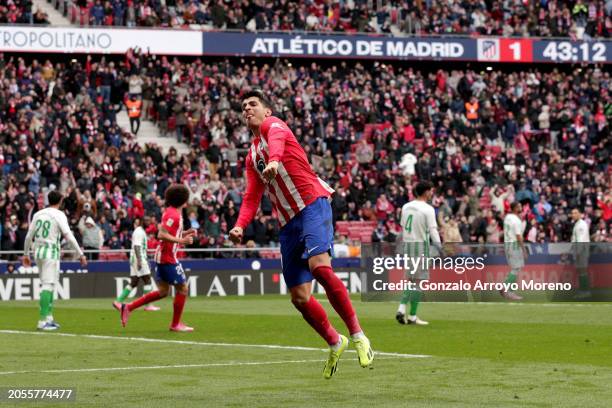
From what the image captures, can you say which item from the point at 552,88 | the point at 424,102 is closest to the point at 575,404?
the point at 424,102

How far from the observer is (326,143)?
140 ft

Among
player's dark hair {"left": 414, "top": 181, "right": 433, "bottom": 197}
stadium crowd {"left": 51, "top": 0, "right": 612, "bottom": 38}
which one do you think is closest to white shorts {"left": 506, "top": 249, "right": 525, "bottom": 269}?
player's dark hair {"left": 414, "top": 181, "right": 433, "bottom": 197}

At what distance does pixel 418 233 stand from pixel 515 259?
698 cm

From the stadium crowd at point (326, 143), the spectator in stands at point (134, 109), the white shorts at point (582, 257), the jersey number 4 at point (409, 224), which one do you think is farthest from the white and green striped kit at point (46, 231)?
the spectator in stands at point (134, 109)

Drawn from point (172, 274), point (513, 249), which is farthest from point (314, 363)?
point (513, 249)

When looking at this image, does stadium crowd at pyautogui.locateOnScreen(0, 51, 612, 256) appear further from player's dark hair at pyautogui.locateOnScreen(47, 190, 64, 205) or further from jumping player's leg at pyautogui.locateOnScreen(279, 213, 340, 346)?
jumping player's leg at pyautogui.locateOnScreen(279, 213, 340, 346)

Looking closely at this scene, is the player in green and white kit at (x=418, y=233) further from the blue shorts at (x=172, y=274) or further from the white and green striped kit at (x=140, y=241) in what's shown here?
the white and green striped kit at (x=140, y=241)

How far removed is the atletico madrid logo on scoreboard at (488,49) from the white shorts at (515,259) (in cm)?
2673

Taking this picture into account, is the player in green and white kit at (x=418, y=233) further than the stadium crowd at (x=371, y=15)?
No

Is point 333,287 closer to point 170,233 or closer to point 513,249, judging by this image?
point 170,233

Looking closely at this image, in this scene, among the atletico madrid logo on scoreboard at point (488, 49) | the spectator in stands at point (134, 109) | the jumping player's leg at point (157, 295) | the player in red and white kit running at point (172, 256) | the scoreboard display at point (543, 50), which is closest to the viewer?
the player in red and white kit running at point (172, 256)

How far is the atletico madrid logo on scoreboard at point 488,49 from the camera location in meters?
52.5

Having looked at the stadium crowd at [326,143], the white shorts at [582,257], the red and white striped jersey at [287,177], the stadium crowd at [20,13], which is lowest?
the white shorts at [582,257]

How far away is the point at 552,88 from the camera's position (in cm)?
5097
